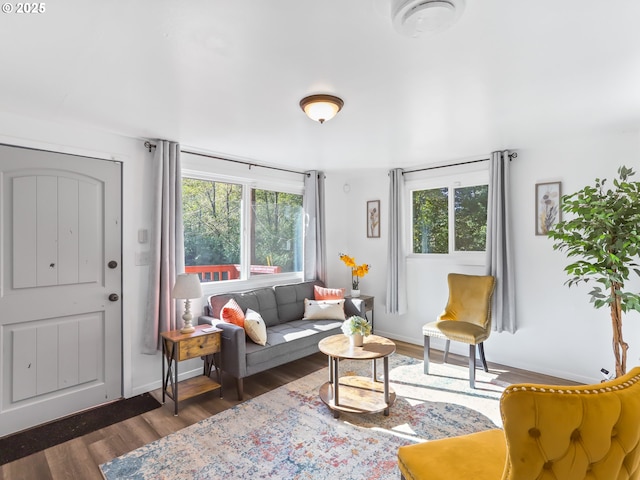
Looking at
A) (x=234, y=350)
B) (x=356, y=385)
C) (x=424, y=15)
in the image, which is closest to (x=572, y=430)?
(x=424, y=15)

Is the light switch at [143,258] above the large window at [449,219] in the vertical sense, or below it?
below

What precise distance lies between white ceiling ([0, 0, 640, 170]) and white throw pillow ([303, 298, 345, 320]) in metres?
2.07

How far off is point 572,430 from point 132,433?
276 cm

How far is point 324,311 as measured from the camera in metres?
4.08

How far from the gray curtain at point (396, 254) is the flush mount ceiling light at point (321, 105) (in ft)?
7.78

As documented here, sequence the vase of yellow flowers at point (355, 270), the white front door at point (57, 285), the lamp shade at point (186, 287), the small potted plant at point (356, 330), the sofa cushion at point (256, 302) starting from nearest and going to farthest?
the white front door at point (57, 285) → the small potted plant at point (356, 330) → the lamp shade at point (186, 287) → the sofa cushion at point (256, 302) → the vase of yellow flowers at point (355, 270)

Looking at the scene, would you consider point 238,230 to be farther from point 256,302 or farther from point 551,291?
point 551,291

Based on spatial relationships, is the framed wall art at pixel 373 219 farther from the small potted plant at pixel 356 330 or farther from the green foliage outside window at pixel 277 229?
the small potted plant at pixel 356 330

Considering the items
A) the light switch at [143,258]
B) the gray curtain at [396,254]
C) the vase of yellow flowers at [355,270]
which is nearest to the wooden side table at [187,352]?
the light switch at [143,258]

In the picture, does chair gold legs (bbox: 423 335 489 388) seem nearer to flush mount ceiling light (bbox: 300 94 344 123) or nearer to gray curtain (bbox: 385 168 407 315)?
gray curtain (bbox: 385 168 407 315)

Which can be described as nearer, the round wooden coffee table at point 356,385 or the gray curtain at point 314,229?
the round wooden coffee table at point 356,385

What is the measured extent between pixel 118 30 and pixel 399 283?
389cm

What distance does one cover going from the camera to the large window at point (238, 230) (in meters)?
3.67

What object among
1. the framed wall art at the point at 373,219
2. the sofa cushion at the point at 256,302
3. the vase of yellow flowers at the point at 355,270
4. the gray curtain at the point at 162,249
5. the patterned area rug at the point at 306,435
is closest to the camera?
the patterned area rug at the point at 306,435
